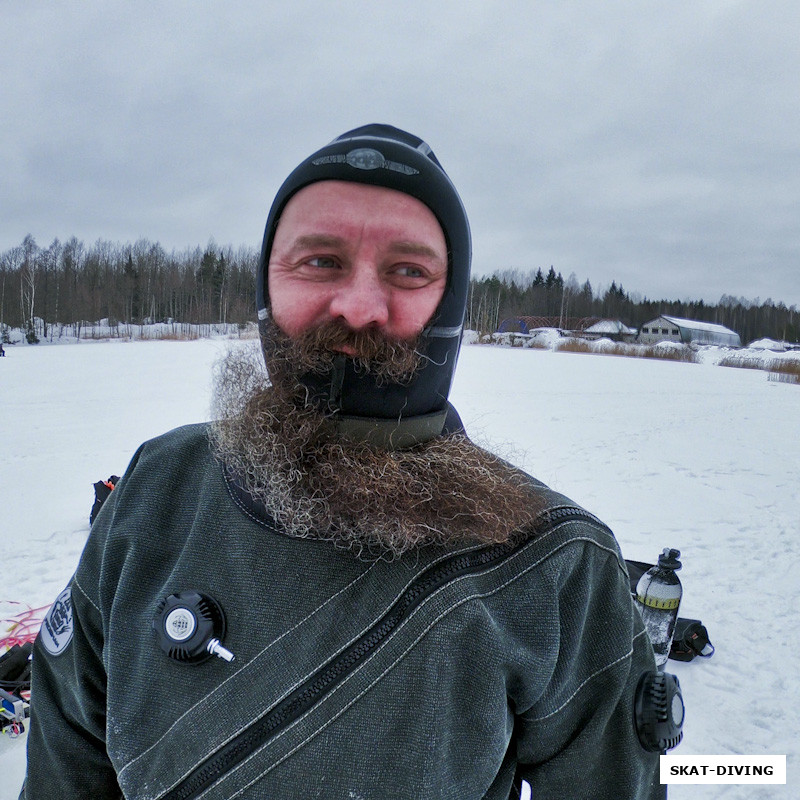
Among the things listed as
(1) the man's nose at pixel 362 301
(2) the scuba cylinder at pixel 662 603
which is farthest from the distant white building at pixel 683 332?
(1) the man's nose at pixel 362 301

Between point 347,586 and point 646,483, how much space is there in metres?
6.80

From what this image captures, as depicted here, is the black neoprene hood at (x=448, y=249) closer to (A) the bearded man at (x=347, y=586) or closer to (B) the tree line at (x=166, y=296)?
(A) the bearded man at (x=347, y=586)

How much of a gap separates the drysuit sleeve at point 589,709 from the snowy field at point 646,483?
1.40ft

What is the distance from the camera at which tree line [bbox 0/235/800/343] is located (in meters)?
48.0

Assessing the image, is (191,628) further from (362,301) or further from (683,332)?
(683,332)

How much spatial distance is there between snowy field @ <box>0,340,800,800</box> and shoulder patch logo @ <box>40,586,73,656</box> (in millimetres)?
1036

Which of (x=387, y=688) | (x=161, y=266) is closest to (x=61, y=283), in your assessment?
(x=161, y=266)

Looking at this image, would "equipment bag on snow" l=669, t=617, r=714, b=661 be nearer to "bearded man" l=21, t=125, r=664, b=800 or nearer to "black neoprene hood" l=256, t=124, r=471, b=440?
"bearded man" l=21, t=125, r=664, b=800

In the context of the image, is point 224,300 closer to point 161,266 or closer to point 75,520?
point 161,266

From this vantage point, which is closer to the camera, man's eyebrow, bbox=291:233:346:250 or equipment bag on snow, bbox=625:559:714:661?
man's eyebrow, bbox=291:233:346:250

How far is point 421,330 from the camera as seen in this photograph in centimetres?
116

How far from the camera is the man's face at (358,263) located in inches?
44.3

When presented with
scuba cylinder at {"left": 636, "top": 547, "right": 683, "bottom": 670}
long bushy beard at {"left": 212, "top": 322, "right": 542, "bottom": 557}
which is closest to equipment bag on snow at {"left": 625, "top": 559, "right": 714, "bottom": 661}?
scuba cylinder at {"left": 636, "top": 547, "right": 683, "bottom": 670}

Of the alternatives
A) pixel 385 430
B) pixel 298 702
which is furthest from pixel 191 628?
pixel 385 430
